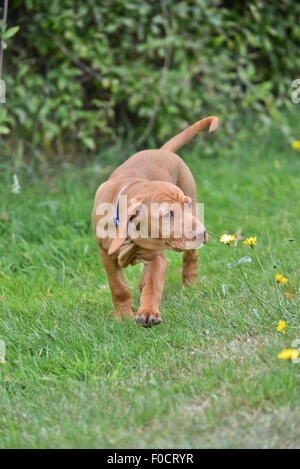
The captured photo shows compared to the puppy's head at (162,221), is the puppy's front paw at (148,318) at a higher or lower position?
lower

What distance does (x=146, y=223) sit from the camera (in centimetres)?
269

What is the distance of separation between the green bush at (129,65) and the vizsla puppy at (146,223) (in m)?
2.28

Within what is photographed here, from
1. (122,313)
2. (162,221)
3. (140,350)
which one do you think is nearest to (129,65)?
(122,313)

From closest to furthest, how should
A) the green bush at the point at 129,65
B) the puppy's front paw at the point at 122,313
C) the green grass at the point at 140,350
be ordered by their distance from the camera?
the green grass at the point at 140,350
the puppy's front paw at the point at 122,313
the green bush at the point at 129,65

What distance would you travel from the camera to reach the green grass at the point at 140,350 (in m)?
2.13

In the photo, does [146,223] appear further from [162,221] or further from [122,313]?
[122,313]

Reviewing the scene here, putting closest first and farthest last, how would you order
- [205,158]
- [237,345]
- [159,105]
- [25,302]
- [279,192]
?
[237,345] → [25,302] → [279,192] → [159,105] → [205,158]

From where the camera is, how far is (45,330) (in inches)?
114

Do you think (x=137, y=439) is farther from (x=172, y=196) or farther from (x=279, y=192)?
(x=279, y=192)

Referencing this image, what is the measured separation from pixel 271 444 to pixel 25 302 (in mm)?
1738

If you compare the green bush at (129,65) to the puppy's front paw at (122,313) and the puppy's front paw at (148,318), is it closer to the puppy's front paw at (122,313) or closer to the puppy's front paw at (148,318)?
the puppy's front paw at (122,313)

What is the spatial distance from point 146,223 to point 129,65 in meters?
3.48

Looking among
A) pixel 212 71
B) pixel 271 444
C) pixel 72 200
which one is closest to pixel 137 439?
pixel 271 444

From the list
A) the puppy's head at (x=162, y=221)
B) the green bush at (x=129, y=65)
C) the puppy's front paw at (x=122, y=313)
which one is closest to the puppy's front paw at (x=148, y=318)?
the puppy's front paw at (x=122, y=313)
